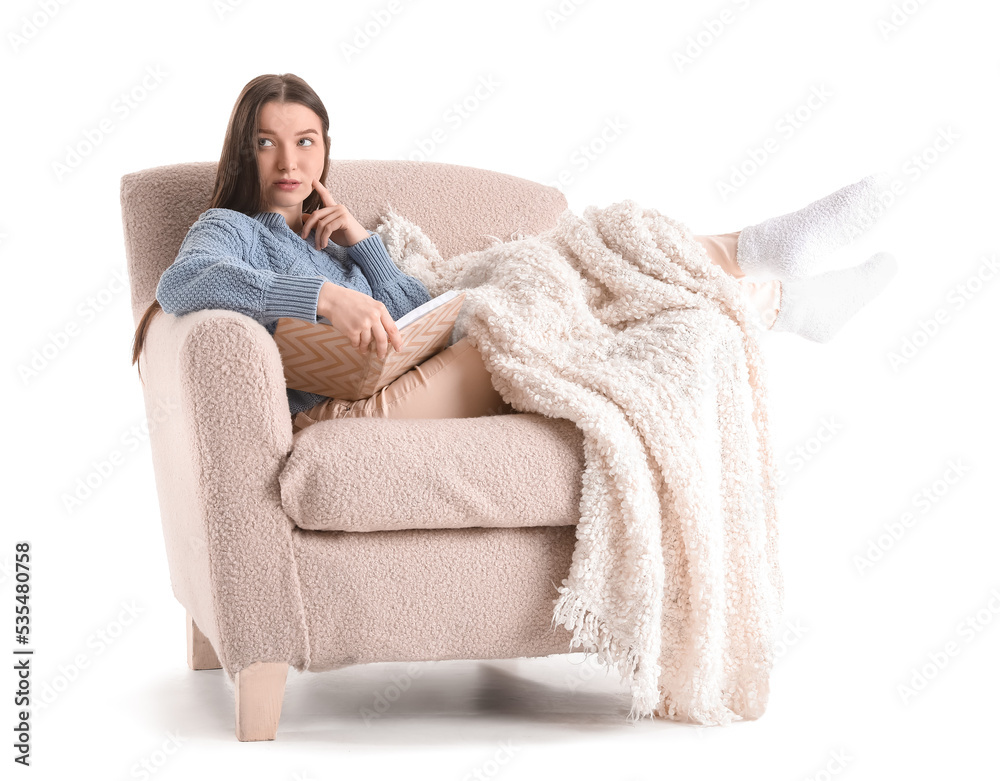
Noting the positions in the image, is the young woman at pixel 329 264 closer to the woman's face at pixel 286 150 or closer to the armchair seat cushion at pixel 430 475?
the woman's face at pixel 286 150

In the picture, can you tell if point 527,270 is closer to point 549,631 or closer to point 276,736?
point 549,631

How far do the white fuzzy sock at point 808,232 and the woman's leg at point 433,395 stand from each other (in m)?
0.50

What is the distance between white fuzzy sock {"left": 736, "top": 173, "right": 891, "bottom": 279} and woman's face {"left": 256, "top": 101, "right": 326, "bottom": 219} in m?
0.78

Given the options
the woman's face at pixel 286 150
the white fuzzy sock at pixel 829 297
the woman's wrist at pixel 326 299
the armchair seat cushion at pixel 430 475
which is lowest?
the armchair seat cushion at pixel 430 475

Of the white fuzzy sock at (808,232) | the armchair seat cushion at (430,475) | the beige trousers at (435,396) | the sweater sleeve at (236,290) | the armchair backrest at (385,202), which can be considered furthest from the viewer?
the armchair backrest at (385,202)

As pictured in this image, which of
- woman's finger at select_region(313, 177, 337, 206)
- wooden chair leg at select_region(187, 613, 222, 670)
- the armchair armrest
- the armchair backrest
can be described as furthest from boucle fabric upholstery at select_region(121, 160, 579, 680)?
woman's finger at select_region(313, 177, 337, 206)

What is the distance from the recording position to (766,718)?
1576 mm

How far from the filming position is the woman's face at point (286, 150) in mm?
1867

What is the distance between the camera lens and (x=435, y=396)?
165 centimetres

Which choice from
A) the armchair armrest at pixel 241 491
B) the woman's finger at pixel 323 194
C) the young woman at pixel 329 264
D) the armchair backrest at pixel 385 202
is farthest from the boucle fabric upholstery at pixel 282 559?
the woman's finger at pixel 323 194

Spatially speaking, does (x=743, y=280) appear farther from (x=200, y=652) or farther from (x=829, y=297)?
(x=200, y=652)

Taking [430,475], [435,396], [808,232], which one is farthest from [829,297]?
[430,475]

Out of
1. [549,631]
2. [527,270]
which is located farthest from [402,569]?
[527,270]

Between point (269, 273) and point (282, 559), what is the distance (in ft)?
1.42
